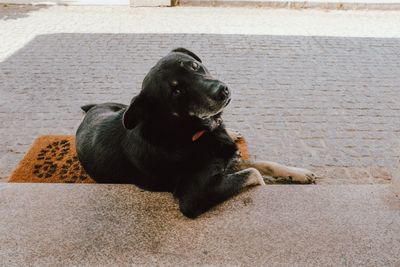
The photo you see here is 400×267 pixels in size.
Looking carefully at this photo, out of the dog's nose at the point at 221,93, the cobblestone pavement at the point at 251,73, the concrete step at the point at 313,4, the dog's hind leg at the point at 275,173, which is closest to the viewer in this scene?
the dog's nose at the point at 221,93

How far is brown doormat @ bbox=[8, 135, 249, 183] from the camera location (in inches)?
170

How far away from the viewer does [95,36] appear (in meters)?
8.90

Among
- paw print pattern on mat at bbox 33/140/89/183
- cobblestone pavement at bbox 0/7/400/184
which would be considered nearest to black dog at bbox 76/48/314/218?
paw print pattern on mat at bbox 33/140/89/183

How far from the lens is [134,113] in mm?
3180

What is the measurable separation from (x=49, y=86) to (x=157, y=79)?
4.10 m

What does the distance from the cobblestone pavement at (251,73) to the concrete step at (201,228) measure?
1.11 meters

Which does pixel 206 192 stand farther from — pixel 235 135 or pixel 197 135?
pixel 235 135

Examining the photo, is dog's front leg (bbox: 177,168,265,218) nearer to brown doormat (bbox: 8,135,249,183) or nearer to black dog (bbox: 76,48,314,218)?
black dog (bbox: 76,48,314,218)

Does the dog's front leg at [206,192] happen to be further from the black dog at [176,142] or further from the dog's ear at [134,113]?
the dog's ear at [134,113]

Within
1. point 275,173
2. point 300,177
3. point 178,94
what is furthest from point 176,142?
point 300,177

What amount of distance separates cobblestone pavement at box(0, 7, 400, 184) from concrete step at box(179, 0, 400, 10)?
375mm

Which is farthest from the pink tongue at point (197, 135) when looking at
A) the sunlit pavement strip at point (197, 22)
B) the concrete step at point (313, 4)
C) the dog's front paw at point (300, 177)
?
the concrete step at point (313, 4)

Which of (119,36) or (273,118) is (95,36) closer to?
(119,36)

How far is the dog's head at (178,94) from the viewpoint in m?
3.14
